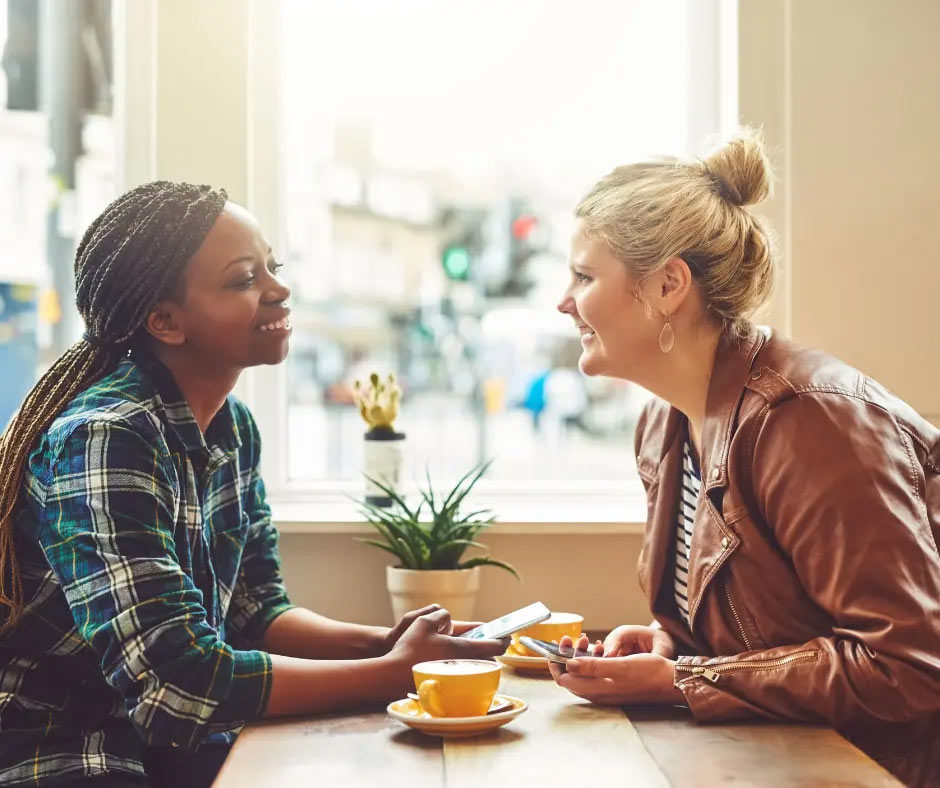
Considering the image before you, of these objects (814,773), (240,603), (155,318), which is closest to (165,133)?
(155,318)

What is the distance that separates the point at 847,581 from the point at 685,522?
44 centimetres

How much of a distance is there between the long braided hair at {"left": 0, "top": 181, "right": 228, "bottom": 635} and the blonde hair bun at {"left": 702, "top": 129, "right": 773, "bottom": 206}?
80 centimetres

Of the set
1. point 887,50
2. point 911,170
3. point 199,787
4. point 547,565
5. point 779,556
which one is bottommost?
point 199,787

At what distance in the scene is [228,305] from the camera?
168 centimetres

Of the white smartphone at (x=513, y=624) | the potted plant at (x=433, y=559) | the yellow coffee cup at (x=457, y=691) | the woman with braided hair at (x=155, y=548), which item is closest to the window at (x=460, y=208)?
the potted plant at (x=433, y=559)

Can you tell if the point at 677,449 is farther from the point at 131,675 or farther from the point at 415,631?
the point at 131,675

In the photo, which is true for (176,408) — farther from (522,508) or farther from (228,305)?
(522,508)

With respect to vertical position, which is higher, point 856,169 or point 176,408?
point 856,169

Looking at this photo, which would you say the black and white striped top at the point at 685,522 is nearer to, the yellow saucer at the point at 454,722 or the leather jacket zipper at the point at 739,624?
the leather jacket zipper at the point at 739,624

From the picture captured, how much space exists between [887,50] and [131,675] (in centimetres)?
193

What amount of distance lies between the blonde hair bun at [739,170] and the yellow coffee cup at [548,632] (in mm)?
724

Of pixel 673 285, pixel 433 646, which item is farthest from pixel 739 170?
pixel 433 646

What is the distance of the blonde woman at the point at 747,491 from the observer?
53.0 inches

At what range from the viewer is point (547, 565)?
2346 mm
